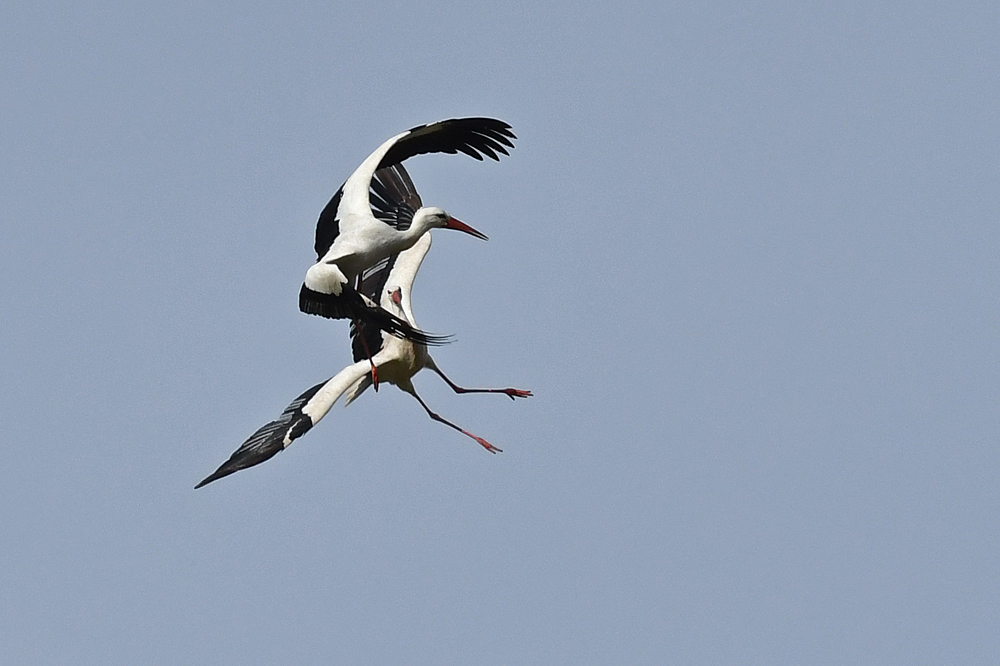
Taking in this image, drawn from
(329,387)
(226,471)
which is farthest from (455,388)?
(226,471)

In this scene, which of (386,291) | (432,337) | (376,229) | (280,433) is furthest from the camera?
(386,291)

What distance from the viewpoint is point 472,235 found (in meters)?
21.5

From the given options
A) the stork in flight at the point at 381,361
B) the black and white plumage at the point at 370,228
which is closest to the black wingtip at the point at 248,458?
the stork in flight at the point at 381,361

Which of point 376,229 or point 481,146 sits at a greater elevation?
point 481,146

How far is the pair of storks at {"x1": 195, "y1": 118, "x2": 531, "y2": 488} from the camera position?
19.2 metres

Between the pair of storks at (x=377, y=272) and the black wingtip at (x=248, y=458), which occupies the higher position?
the pair of storks at (x=377, y=272)

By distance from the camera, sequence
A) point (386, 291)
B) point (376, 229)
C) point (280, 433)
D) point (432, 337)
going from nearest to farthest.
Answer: point (432, 337) < point (376, 229) < point (280, 433) < point (386, 291)

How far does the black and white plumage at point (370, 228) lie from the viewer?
1906 cm

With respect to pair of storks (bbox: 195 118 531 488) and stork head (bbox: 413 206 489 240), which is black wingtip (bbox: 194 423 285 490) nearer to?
pair of storks (bbox: 195 118 531 488)

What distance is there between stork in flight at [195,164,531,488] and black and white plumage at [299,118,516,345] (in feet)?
1.42

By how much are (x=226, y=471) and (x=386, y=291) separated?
3624mm

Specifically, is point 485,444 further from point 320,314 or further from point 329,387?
point 320,314

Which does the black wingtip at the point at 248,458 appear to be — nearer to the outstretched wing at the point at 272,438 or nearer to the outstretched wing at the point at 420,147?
the outstretched wing at the point at 272,438

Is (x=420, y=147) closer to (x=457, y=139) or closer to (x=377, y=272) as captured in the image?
(x=457, y=139)
